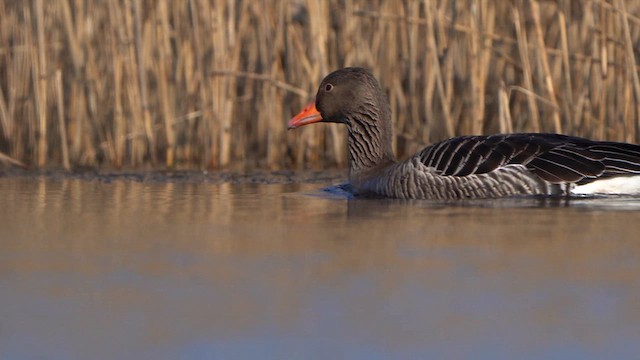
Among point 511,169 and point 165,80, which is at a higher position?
point 165,80

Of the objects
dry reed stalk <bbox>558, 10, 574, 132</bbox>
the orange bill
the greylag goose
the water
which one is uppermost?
dry reed stalk <bbox>558, 10, 574, 132</bbox>

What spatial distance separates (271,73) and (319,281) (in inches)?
207

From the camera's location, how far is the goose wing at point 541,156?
25.4 feet

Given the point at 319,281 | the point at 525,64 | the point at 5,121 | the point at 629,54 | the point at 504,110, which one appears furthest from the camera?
the point at 5,121

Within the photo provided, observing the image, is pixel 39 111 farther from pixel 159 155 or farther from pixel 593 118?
pixel 593 118

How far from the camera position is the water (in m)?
3.75

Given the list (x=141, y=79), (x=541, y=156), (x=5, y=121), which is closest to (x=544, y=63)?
(x=541, y=156)

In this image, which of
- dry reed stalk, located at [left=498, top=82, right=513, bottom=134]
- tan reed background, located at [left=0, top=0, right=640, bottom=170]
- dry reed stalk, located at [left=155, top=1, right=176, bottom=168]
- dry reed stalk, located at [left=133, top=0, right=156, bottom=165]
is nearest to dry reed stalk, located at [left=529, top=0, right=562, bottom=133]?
tan reed background, located at [left=0, top=0, right=640, bottom=170]

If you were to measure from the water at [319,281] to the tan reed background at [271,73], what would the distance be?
2.17m

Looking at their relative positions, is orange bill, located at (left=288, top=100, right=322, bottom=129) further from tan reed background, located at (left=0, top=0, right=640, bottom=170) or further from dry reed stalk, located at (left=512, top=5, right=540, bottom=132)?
dry reed stalk, located at (left=512, top=5, right=540, bottom=132)

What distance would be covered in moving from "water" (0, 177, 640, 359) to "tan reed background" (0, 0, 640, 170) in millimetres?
2174

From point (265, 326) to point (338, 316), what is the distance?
252mm

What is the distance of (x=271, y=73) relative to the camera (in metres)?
9.81

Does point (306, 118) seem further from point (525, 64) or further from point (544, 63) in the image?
point (544, 63)
